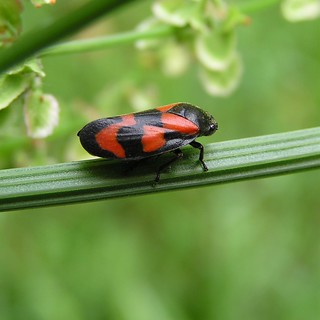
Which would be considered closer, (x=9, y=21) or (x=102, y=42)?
(x=9, y=21)

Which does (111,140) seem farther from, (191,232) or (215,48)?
(191,232)

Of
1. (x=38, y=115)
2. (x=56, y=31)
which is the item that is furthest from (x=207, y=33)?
(x=56, y=31)

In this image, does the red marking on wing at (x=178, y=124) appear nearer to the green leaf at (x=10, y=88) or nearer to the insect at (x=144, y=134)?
the insect at (x=144, y=134)

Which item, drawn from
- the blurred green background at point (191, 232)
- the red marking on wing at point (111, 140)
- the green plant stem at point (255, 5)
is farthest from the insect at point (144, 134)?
the blurred green background at point (191, 232)

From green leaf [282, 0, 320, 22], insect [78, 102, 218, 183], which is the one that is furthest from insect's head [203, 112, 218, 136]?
green leaf [282, 0, 320, 22]

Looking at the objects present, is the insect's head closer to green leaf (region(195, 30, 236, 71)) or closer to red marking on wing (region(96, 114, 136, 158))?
green leaf (region(195, 30, 236, 71))

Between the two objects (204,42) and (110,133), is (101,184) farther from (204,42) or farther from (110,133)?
(204,42)
